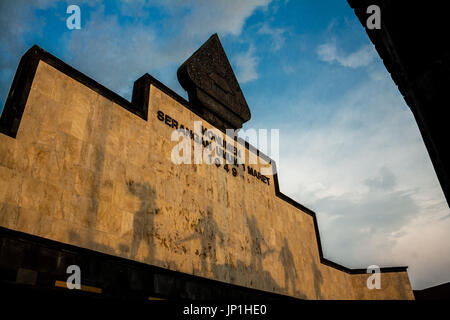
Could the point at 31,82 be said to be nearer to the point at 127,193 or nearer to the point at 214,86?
the point at 127,193

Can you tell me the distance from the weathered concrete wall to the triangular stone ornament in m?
1.18

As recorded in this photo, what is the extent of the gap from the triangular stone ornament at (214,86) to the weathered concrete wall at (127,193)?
118 cm

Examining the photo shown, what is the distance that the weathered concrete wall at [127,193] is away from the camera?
730cm

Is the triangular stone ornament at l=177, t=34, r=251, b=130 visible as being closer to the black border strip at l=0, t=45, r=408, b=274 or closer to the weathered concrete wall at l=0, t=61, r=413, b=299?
the black border strip at l=0, t=45, r=408, b=274

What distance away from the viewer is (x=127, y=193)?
30.0 feet

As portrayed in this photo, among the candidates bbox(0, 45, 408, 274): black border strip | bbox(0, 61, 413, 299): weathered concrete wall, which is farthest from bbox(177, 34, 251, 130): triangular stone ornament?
bbox(0, 61, 413, 299): weathered concrete wall

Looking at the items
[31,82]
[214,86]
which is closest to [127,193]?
[31,82]

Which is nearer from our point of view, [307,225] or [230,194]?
[230,194]

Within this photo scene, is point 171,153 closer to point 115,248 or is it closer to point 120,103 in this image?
point 120,103

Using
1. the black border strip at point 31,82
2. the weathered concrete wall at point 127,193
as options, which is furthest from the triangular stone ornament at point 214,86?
the weathered concrete wall at point 127,193

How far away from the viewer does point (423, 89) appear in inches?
67.8

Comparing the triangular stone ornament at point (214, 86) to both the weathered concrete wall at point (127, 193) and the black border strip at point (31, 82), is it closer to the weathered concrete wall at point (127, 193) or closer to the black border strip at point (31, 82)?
the black border strip at point (31, 82)
